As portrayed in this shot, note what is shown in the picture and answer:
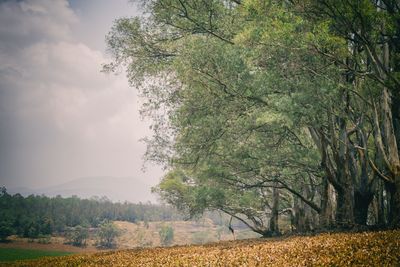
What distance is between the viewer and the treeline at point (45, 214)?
108812mm

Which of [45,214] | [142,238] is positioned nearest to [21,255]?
[45,214]

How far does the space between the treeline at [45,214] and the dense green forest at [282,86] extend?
342 feet

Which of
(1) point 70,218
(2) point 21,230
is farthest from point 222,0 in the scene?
(1) point 70,218

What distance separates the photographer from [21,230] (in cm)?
10856

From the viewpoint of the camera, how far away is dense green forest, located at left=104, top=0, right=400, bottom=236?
11537mm

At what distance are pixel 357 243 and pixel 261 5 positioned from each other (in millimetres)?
9072

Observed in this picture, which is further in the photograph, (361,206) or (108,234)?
(108,234)

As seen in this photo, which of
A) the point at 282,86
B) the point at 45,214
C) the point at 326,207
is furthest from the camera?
the point at 45,214

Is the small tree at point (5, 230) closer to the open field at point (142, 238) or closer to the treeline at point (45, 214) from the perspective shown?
the treeline at point (45, 214)

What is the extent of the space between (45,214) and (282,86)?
152 metres

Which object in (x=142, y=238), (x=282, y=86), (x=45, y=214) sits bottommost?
(x=142, y=238)

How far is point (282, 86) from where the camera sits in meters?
13.5

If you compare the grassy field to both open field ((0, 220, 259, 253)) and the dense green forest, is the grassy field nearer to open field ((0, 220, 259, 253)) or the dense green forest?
the dense green forest

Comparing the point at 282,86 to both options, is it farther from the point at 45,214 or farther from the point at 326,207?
the point at 45,214
